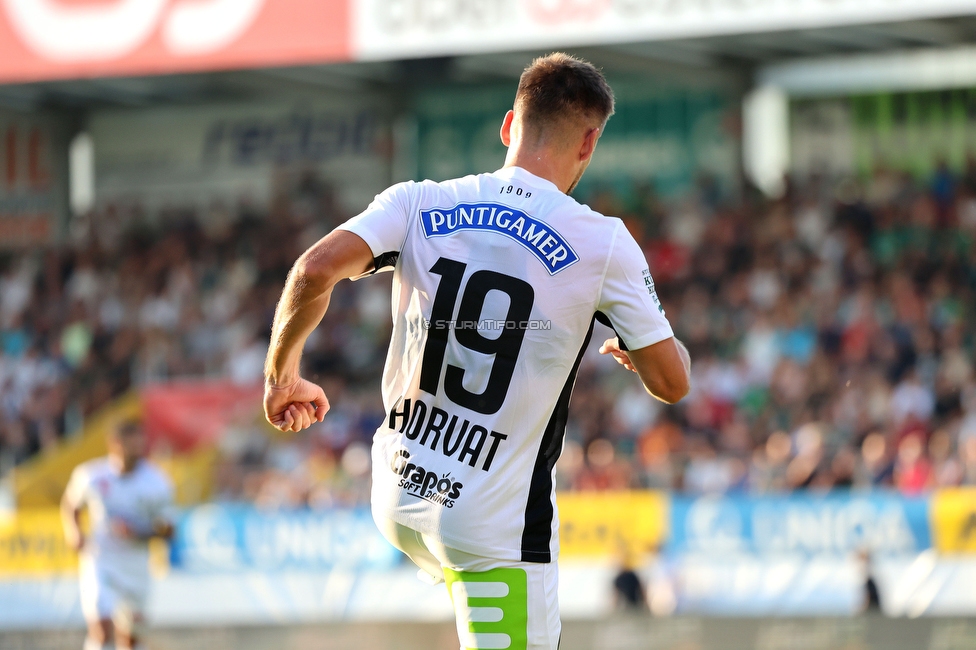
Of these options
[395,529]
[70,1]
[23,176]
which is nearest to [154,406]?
[70,1]

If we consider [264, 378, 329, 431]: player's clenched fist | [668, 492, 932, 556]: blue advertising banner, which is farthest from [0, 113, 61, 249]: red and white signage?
[264, 378, 329, 431]: player's clenched fist

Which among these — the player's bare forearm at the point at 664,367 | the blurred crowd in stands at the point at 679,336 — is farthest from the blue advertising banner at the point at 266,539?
the player's bare forearm at the point at 664,367

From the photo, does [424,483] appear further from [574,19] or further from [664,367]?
[574,19]

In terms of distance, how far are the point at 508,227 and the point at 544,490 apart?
74 cm

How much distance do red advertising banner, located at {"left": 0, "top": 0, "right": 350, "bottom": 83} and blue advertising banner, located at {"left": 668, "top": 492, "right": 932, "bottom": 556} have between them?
22.4ft

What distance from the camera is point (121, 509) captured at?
10.3m

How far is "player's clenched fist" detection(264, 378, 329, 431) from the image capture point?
138 inches

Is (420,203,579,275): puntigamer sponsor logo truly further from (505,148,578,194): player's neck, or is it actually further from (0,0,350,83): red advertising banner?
(0,0,350,83): red advertising banner

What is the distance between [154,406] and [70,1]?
5.38 m

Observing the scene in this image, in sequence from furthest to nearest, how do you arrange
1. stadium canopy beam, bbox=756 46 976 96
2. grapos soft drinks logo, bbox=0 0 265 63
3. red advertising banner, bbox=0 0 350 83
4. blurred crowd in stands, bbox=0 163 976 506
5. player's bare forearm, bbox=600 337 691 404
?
stadium canopy beam, bbox=756 46 976 96
grapos soft drinks logo, bbox=0 0 265 63
red advertising banner, bbox=0 0 350 83
blurred crowd in stands, bbox=0 163 976 506
player's bare forearm, bbox=600 337 691 404

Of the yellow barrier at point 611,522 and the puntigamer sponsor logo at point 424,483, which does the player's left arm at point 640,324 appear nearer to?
the puntigamer sponsor logo at point 424,483

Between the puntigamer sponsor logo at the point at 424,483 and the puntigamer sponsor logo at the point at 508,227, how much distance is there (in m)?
0.63

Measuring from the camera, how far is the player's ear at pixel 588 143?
11.9 ft

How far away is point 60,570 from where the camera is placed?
13.7m
